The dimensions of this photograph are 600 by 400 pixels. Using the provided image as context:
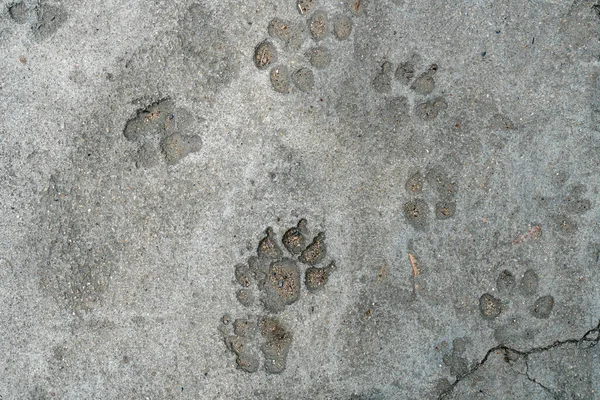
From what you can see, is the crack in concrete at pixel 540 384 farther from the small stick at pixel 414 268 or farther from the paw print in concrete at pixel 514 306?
the small stick at pixel 414 268

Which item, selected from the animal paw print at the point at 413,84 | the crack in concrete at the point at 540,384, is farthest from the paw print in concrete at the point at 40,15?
the crack in concrete at the point at 540,384

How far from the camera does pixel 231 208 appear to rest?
9.45 feet

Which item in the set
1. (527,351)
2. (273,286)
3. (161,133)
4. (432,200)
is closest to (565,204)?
(432,200)

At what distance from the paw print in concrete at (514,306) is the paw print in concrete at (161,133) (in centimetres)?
181

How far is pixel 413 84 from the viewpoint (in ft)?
9.47

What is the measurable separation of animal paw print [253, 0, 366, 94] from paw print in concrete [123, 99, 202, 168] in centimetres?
51

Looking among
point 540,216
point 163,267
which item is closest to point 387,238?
point 540,216

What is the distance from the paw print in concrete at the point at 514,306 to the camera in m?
2.93

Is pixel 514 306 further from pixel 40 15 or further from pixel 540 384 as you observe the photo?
pixel 40 15

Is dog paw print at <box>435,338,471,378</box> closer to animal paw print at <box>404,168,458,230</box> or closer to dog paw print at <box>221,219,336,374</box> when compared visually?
animal paw print at <box>404,168,458,230</box>

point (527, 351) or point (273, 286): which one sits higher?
point (273, 286)

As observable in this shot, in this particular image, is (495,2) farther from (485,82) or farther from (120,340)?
(120,340)

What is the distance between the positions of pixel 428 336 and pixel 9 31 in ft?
9.12

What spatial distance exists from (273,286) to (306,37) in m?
1.35
